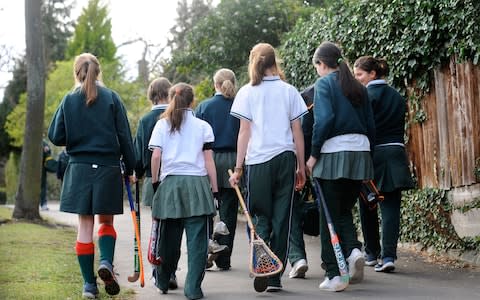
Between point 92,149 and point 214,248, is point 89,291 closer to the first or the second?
→ point 92,149

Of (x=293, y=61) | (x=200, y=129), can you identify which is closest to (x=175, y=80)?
(x=293, y=61)

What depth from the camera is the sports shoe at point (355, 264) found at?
693 cm

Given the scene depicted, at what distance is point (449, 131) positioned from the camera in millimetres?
8656

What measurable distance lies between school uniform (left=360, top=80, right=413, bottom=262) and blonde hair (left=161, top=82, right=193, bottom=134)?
1.84 meters

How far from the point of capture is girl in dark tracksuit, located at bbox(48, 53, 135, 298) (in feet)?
22.1

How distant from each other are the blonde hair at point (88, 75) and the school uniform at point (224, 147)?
6.10 feet

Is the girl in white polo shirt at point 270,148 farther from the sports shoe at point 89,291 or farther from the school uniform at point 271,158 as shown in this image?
the sports shoe at point 89,291

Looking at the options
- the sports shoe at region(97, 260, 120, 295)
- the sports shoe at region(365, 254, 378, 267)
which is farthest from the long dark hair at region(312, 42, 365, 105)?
the sports shoe at region(97, 260, 120, 295)

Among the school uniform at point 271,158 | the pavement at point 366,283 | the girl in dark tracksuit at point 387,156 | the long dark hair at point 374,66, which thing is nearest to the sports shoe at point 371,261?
the pavement at point 366,283

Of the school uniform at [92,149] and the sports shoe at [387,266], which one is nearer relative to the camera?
the school uniform at [92,149]

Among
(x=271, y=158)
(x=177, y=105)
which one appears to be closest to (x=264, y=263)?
(x=271, y=158)

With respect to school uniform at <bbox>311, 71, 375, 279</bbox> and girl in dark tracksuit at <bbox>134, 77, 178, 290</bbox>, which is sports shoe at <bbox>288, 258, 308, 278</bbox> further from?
girl in dark tracksuit at <bbox>134, 77, 178, 290</bbox>

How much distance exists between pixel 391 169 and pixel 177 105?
2.18 metres

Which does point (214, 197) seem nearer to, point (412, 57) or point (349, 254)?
point (349, 254)
